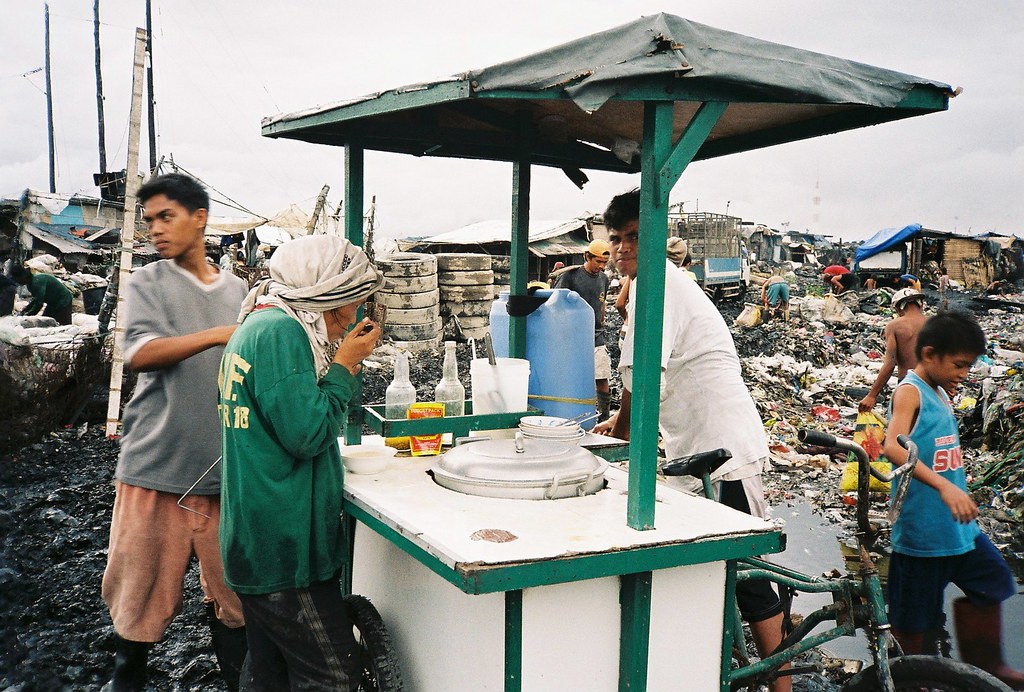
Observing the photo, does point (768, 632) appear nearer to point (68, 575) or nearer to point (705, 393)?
point (705, 393)

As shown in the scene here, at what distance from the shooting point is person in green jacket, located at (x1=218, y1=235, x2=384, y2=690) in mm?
2236

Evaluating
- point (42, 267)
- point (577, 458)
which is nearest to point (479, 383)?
point (577, 458)

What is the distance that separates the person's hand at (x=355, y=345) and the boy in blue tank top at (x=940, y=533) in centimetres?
218

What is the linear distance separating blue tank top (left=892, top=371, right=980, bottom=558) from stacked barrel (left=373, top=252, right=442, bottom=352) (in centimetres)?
1074

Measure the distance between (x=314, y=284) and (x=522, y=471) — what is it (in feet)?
2.96

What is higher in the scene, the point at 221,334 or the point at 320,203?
the point at 320,203

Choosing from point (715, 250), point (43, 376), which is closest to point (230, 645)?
point (43, 376)

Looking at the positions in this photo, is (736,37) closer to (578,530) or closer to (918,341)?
(578,530)

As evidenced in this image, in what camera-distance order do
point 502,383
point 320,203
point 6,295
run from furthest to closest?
point 320,203 < point 6,295 < point 502,383

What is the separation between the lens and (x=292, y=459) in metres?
2.34

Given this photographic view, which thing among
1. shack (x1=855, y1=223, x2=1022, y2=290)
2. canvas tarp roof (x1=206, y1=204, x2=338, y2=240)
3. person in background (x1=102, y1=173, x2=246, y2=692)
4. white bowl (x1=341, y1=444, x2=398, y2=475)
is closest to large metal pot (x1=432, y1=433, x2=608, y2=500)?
white bowl (x1=341, y1=444, x2=398, y2=475)

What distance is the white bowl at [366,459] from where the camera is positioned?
9.41ft

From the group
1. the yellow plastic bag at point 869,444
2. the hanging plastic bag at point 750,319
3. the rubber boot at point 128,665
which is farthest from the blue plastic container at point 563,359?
the hanging plastic bag at point 750,319

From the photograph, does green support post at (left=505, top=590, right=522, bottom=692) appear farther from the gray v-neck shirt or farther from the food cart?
the gray v-neck shirt
